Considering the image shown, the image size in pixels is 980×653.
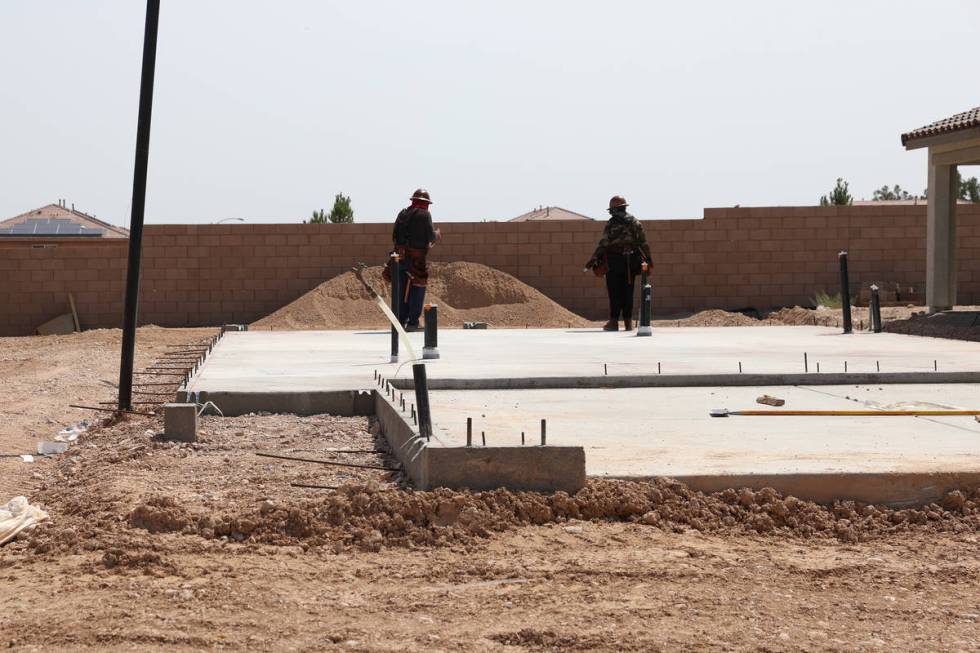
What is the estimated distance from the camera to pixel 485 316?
24.7 meters

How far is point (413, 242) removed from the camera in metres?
17.7

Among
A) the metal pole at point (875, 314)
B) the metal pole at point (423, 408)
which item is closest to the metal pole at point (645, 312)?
the metal pole at point (875, 314)

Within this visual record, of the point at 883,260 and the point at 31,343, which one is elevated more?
the point at 883,260

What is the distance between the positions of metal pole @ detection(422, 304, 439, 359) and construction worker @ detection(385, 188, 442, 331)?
5.22 meters

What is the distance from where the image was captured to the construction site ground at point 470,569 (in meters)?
4.29

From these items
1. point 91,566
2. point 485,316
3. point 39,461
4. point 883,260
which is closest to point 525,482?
point 91,566

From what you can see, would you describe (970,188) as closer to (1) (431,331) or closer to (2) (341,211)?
(2) (341,211)

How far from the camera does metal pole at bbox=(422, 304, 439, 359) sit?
11.6 metres

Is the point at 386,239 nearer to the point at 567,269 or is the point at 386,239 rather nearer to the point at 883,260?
the point at 567,269

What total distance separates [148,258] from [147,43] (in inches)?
603

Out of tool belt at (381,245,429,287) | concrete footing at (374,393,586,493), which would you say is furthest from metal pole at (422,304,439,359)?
concrete footing at (374,393,586,493)

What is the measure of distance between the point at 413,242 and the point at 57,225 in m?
43.5

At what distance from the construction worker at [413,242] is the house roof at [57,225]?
34.1 m

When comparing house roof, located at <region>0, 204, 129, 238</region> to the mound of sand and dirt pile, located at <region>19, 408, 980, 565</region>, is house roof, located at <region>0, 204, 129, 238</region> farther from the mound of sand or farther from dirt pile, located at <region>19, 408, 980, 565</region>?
dirt pile, located at <region>19, 408, 980, 565</region>
